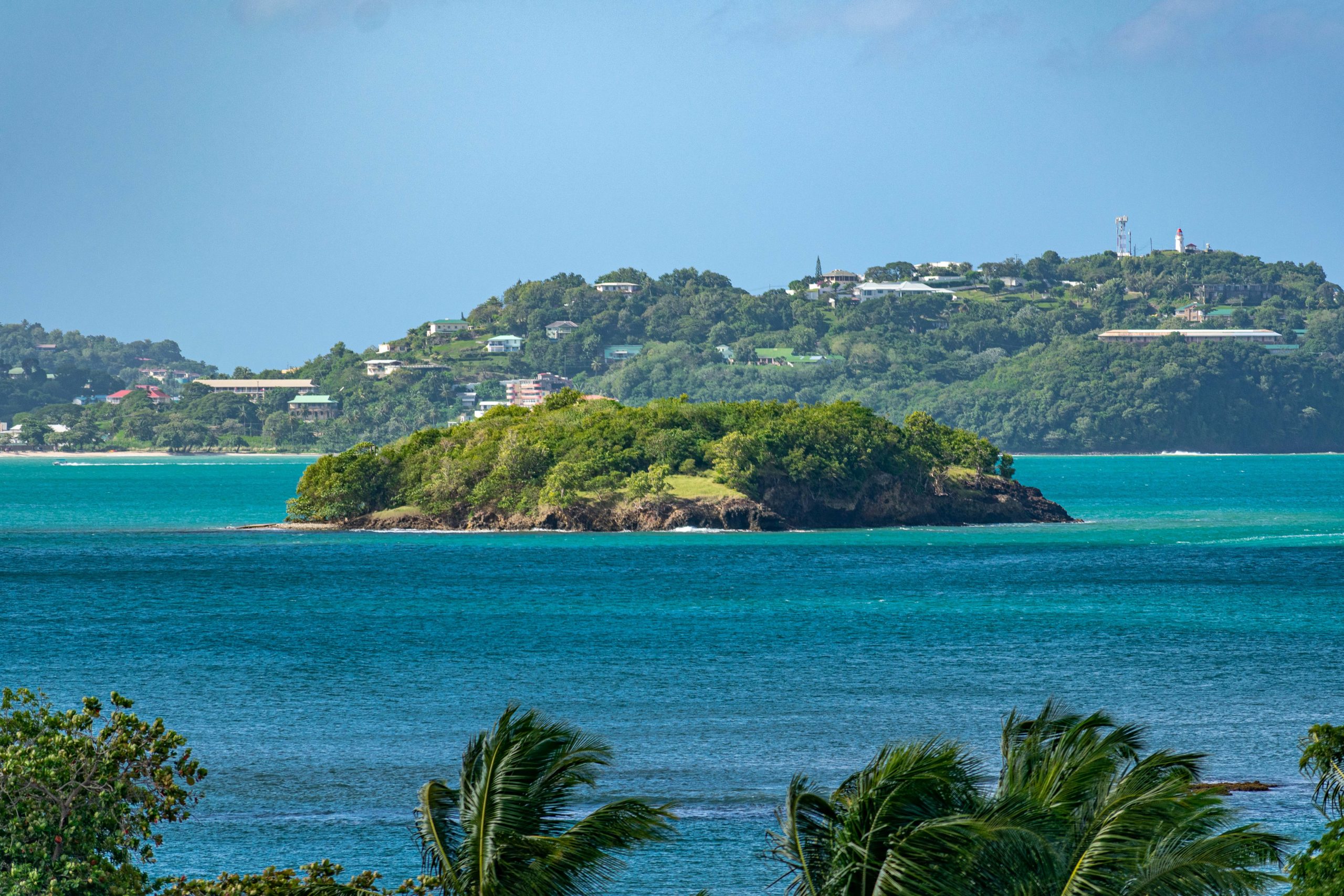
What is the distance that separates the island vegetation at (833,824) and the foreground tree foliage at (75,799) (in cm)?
2

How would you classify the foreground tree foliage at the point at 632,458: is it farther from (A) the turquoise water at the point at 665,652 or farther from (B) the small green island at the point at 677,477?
(A) the turquoise water at the point at 665,652

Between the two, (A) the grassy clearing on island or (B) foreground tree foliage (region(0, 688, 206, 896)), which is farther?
(A) the grassy clearing on island

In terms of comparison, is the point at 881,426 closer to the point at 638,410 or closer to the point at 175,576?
the point at 638,410

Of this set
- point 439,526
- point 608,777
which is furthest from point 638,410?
point 608,777

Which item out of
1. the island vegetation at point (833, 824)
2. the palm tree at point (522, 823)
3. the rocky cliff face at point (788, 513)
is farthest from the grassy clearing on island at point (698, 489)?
the palm tree at point (522, 823)

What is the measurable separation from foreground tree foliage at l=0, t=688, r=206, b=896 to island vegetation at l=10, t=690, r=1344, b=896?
2 centimetres

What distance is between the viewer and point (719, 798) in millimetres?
27062

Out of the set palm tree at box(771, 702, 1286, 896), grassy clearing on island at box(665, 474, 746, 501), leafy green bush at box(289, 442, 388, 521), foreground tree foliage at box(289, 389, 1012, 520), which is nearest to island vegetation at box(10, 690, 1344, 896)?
palm tree at box(771, 702, 1286, 896)

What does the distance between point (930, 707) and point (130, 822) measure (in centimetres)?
2352

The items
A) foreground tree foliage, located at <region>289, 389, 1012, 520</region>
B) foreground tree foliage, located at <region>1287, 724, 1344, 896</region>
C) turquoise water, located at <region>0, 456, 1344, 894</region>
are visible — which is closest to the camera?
foreground tree foliage, located at <region>1287, 724, 1344, 896</region>

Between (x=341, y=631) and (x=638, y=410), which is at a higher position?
(x=638, y=410)

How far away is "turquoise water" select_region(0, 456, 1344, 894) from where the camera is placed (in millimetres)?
27766

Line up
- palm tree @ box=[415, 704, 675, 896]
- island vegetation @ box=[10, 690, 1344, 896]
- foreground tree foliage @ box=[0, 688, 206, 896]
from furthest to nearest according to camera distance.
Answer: foreground tree foliage @ box=[0, 688, 206, 896] → palm tree @ box=[415, 704, 675, 896] → island vegetation @ box=[10, 690, 1344, 896]

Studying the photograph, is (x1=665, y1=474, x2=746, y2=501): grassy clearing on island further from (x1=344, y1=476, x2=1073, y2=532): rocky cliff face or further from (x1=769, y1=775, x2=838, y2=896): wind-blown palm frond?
(x1=769, y1=775, x2=838, y2=896): wind-blown palm frond
